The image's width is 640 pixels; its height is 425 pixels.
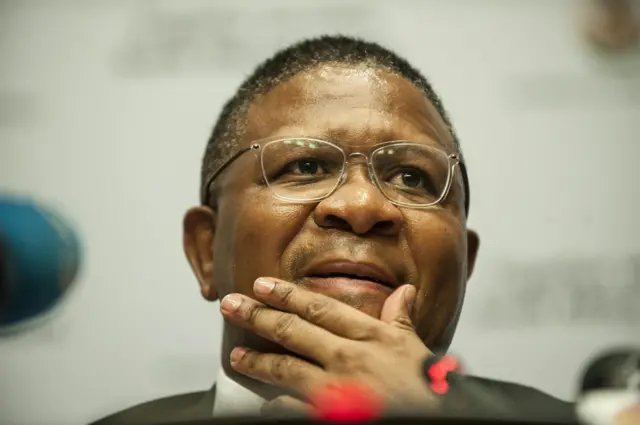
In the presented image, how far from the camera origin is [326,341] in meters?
1.19

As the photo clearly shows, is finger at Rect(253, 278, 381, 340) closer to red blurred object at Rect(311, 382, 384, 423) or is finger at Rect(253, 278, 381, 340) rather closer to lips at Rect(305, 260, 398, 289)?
lips at Rect(305, 260, 398, 289)

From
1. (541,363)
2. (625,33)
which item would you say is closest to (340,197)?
(541,363)

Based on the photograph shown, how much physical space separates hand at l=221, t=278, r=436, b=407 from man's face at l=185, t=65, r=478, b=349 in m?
0.09

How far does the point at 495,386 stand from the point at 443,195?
0.37m

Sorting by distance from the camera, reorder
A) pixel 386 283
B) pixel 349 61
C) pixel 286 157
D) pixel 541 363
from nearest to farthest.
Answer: pixel 386 283 < pixel 286 157 < pixel 349 61 < pixel 541 363

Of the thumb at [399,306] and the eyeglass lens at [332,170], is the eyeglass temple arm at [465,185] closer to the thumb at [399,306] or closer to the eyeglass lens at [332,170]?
the eyeglass lens at [332,170]

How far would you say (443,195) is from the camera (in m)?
1.53

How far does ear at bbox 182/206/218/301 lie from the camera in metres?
1.64

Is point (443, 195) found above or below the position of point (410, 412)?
above

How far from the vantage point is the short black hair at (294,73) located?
1644 mm

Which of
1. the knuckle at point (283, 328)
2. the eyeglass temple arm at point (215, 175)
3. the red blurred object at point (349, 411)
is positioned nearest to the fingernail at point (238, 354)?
the knuckle at point (283, 328)

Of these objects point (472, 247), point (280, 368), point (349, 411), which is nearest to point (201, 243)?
point (280, 368)

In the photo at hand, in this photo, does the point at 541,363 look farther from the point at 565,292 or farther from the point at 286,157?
the point at 286,157

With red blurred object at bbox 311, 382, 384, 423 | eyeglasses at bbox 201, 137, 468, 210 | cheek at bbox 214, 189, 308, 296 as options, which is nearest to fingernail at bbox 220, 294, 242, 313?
cheek at bbox 214, 189, 308, 296
